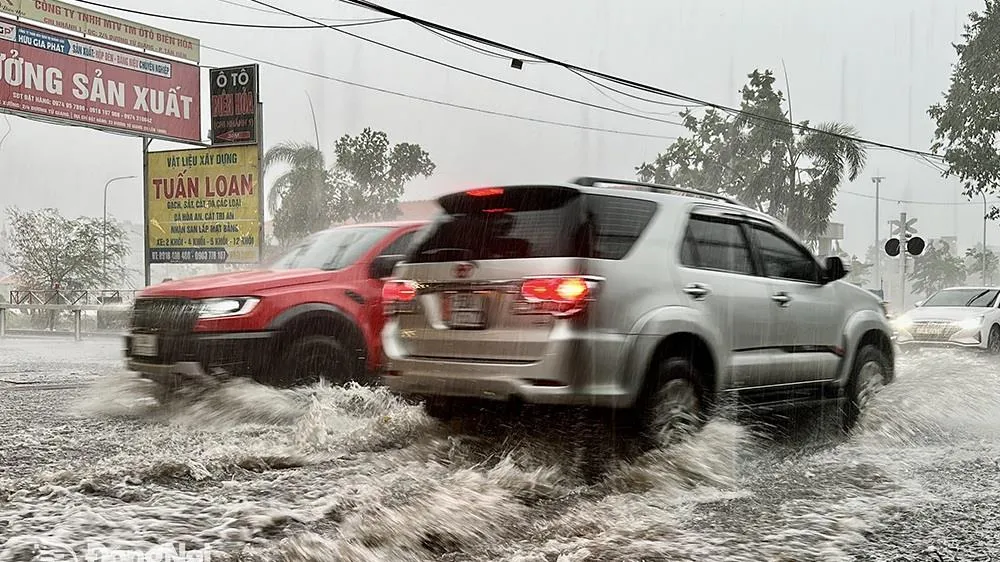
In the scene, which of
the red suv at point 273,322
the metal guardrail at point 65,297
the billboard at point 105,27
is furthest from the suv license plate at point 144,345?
the metal guardrail at point 65,297

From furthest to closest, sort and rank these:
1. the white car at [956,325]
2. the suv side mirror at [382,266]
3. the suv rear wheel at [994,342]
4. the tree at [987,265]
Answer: the tree at [987,265]
the suv rear wheel at [994,342]
the white car at [956,325]
the suv side mirror at [382,266]

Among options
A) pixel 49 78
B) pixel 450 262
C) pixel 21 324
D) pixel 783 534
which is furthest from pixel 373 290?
pixel 21 324

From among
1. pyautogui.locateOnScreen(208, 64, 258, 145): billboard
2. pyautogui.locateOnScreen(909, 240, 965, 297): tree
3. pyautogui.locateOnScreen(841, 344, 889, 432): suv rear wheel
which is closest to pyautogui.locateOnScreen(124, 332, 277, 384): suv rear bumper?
pyautogui.locateOnScreen(841, 344, 889, 432): suv rear wheel

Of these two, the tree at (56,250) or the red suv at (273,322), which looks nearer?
the red suv at (273,322)

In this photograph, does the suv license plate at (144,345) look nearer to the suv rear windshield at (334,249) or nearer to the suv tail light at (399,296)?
the suv rear windshield at (334,249)

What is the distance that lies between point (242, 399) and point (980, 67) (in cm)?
2346

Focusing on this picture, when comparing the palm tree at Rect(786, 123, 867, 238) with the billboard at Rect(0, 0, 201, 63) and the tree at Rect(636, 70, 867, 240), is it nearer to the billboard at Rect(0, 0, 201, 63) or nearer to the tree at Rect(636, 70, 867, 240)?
the tree at Rect(636, 70, 867, 240)

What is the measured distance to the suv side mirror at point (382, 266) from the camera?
25.0 feet

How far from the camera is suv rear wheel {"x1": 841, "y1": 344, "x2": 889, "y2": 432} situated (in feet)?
22.9

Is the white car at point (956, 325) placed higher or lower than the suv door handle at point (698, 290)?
lower

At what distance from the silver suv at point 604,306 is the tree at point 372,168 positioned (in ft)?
62.3

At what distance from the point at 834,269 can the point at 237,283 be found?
456 centimetres

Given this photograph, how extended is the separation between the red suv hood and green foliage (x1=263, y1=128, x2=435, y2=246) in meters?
15.4

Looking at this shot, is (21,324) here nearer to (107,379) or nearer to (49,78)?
(49,78)
